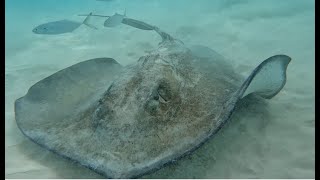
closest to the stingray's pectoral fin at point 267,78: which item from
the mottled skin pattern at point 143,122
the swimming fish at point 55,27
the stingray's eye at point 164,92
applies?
the mottled skin pattern at point 143,122

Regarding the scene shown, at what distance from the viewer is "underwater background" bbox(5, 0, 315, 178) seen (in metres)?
3.70

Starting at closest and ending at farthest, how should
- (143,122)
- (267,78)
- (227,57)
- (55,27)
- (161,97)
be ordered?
(143,122) < (161,97) < (267,78) < (227,57) < (55,27)

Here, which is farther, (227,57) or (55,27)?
(55,27)

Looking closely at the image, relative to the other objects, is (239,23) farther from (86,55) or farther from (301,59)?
(86,55)

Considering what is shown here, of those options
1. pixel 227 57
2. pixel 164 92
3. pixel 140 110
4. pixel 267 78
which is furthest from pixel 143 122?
pixel 227 57

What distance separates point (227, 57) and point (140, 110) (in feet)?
14.2

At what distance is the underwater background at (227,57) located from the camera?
3699 millimetres

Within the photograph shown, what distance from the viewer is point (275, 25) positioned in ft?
30.9

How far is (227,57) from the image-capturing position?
736 centimetres

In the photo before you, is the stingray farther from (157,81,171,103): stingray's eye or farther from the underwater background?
the underwater background

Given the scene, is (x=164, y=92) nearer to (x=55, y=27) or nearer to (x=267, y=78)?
(x=267, y=78)

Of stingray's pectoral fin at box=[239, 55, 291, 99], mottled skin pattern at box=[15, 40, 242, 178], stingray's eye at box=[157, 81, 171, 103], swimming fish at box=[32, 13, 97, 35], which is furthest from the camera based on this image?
swimming fish at box=[32, 13, 97, 35]

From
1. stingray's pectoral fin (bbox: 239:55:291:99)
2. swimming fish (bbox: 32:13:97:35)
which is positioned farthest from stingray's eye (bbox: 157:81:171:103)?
swimming fish (bbox: 32:13:97:35)
